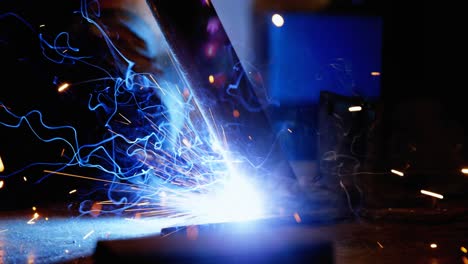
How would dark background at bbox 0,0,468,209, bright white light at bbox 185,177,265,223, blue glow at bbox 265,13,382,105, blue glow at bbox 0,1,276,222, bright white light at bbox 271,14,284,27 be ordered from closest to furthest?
1. bright white light at bbox 185,177,265,223
2. blue glow at bbox 0,1,276,222
3. bright white light at bbox 271,14,284,27
4. blue glow at bbox 265,13,382,105
5. dark background at bbox 0,0,468,209

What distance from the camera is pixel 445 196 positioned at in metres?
7.35

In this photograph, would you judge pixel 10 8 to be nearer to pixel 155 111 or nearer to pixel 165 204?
pixel 155 111

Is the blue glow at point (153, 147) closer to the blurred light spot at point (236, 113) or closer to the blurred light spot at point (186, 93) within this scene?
the blurred light spot at point (186, 93)

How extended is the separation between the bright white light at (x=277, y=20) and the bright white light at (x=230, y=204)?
2713 millimetres

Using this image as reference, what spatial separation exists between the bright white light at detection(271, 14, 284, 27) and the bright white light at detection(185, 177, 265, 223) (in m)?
2.71

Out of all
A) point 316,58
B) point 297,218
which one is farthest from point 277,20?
point 297,218

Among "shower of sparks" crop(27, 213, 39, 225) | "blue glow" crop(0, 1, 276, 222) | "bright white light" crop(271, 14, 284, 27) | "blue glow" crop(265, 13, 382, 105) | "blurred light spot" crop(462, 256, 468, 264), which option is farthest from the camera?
"blue glow" crop(265, 13, 382, 105)

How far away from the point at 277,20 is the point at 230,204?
319 cm

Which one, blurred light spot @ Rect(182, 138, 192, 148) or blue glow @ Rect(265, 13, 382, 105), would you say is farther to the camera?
blurred light spot @ Rect(182, 138, 192, 148)

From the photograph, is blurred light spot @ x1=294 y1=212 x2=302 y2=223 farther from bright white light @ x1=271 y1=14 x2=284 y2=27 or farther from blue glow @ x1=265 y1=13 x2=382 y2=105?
bright white light @ x1=271 y1=14 x2=284 y2=27

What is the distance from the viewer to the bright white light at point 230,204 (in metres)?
5.85

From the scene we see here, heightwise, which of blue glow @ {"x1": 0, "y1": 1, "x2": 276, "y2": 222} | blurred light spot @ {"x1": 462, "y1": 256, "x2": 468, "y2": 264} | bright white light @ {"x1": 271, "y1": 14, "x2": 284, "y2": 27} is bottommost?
blurred light spot @ {"x1": 462, "y1": 256, "x2": 468, "y2": 264}

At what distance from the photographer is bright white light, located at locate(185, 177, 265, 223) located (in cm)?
585

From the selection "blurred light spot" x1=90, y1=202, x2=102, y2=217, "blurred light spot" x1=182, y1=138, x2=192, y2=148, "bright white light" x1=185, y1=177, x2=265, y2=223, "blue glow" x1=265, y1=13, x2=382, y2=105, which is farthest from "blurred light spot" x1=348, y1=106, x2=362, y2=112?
"blurred light spot" x1=90, y1=202, x2=102, y2=217
